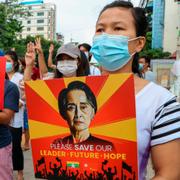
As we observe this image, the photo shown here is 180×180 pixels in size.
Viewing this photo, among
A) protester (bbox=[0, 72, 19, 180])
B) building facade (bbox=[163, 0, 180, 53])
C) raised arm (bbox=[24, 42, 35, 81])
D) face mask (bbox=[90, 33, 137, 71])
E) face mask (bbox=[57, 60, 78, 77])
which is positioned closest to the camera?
face mask (bbox=[90, 33, 137, 71])

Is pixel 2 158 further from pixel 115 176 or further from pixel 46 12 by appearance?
pixel 46 12

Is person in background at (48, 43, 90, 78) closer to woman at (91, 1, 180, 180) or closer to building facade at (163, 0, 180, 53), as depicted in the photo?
woman at (91, 1, 180, 180)

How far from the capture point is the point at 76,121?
1.44 meters

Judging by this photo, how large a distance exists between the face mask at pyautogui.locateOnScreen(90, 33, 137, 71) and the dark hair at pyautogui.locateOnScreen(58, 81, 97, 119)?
207 millimetres

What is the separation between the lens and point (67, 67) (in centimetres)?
309

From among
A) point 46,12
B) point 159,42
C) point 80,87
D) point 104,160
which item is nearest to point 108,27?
point 80,87

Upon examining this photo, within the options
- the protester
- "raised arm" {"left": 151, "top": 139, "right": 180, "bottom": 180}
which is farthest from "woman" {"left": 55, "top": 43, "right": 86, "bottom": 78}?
"raised arm" {"left": 151, "top": 139, "right": 180, "bottom": 180}

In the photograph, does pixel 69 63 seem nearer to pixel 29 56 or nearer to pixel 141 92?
pixel 29 56

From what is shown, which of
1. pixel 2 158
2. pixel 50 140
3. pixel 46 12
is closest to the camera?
pixel 50 140

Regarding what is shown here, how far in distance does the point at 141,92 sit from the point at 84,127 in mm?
236

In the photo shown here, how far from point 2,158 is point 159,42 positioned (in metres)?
41.4

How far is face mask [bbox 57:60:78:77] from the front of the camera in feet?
10.0

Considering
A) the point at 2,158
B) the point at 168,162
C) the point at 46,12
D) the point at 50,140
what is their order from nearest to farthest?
the point at 168,162, the point at 50,140, the point at 2,158, the point at 46,12

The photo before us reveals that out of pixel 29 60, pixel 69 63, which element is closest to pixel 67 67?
pixel 69 63
